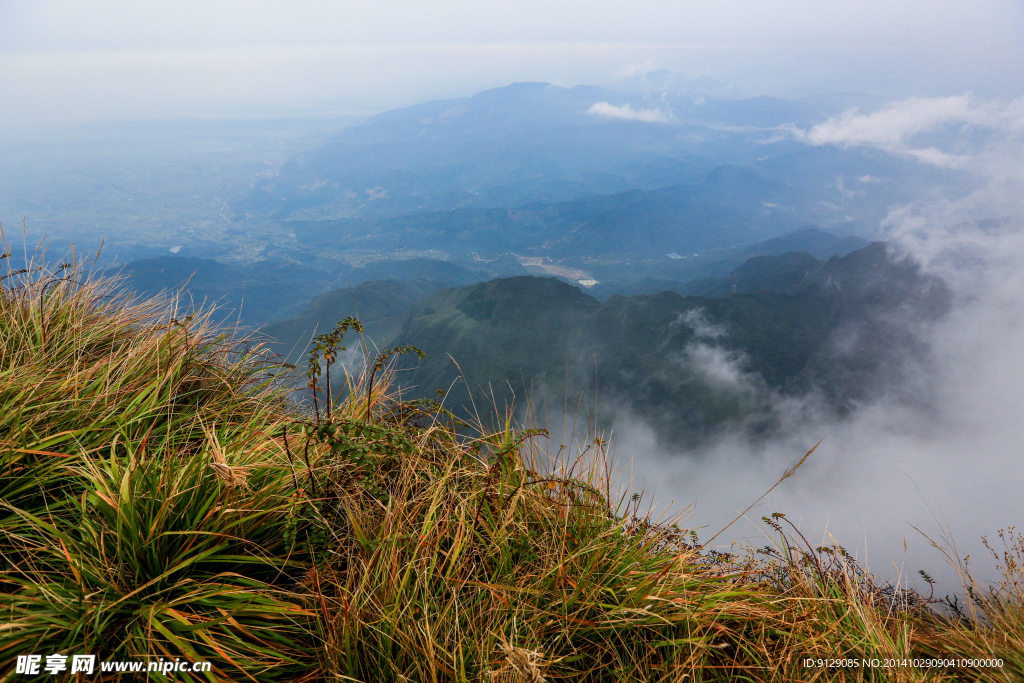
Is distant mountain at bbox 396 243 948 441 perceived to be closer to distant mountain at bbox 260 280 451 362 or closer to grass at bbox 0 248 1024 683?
distant mountain at bbox 260 280 451 362

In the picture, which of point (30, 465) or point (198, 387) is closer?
point (30, 465)

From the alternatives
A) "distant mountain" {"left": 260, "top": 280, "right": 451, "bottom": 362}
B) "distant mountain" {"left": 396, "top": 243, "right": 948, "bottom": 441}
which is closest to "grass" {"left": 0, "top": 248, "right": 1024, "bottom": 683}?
"distant mountain" {"left": 396, "top": 243, "right": 948, "bottom": 441}

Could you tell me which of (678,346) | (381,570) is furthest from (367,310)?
(381,570)

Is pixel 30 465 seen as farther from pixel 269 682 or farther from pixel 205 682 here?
pixel 269 682

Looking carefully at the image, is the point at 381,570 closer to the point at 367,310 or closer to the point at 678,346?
the point at 678,346

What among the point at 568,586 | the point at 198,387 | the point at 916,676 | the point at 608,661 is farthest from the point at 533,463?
the point at 198,387

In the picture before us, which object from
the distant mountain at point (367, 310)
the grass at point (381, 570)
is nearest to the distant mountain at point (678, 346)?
the distant mountain at point (367, 310)
